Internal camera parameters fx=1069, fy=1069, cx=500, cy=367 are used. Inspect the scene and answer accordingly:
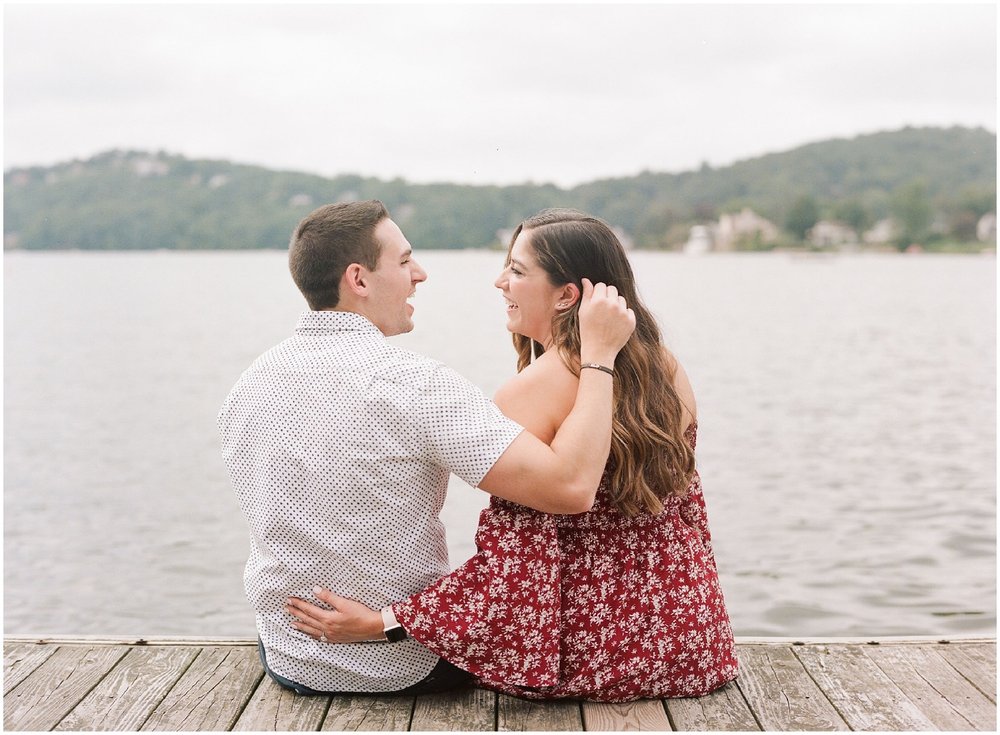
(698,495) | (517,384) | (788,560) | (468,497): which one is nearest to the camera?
(517,384)

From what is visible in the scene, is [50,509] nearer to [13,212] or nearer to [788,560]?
[788,560]

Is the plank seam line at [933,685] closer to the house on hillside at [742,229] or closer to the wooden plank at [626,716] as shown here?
the wooden plank at [626,716]

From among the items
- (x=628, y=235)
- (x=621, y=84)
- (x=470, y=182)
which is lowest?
(x=628, y=235)

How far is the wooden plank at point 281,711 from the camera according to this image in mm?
2771

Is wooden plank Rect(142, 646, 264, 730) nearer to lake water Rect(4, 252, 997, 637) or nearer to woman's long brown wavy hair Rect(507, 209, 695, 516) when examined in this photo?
woman's long brown wavy hair Rect(507, 209, 695, 516)

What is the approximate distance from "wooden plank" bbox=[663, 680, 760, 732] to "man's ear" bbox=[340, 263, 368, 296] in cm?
137

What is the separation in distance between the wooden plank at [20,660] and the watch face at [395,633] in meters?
1.20

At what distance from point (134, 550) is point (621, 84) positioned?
54532mm

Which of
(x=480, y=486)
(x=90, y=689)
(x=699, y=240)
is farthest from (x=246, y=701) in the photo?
(x=699, y=240)

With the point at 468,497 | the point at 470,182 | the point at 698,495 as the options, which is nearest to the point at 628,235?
the point at 470,182

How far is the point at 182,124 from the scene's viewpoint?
70.5m

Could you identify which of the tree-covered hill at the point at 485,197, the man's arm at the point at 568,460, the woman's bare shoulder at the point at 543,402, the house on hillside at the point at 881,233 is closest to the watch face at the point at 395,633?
the man's arm at the point at 568,460

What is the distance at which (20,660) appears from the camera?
331 centimetres

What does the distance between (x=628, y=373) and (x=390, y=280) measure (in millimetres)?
665
